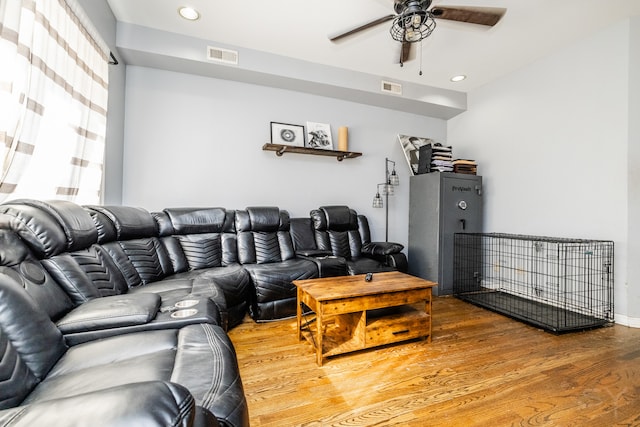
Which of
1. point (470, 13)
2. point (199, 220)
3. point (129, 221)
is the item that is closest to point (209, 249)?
point (199, 220)

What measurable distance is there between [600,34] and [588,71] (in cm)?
33

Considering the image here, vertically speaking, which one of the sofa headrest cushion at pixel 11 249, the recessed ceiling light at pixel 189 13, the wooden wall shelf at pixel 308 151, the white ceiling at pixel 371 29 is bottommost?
the sofa headrest cushion at pixel 11 249

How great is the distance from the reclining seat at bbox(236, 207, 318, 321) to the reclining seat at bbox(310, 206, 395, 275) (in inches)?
16.8

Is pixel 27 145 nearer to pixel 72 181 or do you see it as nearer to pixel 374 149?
pixel 72 181

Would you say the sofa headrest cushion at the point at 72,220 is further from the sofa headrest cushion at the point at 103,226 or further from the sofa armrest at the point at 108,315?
the sofa armrest at the point at 108,315

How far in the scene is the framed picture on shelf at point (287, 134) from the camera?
3574mm

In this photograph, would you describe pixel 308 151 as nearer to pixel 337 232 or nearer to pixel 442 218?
pixel 337 232

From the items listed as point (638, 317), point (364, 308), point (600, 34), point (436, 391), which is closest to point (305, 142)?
point (364, 308)

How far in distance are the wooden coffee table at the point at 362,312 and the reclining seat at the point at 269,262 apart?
381 mm

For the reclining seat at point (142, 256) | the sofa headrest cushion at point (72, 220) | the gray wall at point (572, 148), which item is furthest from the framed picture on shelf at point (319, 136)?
the sofa headrest cushion at point (72, 220)

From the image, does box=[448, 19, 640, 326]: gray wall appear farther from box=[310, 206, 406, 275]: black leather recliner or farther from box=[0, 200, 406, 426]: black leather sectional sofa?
box=[0, 200, 406, 426]: black leather sectional sofa

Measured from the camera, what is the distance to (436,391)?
1636 millimetres

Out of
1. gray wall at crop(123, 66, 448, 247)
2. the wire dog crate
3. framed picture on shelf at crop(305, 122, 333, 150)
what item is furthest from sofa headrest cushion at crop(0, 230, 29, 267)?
the wire dog crate

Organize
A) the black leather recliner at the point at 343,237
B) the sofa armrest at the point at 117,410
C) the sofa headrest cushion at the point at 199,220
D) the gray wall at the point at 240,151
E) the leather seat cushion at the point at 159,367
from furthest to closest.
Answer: the black leather recliner at the point at 343,237
the gray wall at the point at 240,151
the sofa headrest cushion at the point at 199,220
the leather seat cushion at the point at 159,367
the sofa armrest at the point at 117,410
